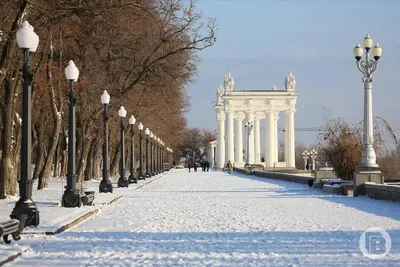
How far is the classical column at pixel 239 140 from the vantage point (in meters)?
130

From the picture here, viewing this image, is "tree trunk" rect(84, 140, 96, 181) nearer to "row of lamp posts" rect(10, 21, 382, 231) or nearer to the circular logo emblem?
"row of lamp posts" rect(10, 21, 382, 231)

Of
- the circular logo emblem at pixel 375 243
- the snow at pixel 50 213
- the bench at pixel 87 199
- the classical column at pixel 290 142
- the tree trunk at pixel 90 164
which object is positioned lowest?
the circular logo emblem at pixel 375 243

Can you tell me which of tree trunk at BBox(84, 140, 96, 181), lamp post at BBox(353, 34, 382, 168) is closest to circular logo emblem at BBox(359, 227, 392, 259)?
lamp post at BBox(353, 34, 382, 168)

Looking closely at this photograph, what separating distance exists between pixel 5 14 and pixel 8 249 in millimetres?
15321

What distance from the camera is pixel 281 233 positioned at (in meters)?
15.5

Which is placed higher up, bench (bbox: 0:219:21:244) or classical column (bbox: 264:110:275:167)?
classical column (bbox: 264:110:275:167)

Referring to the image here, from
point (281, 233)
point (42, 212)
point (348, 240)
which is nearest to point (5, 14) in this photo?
point (42, 212)

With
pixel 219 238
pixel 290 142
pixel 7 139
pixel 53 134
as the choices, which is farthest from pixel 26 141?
pixel 290 142

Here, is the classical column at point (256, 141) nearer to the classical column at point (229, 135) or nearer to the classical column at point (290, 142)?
the classical column at point (229, 135)

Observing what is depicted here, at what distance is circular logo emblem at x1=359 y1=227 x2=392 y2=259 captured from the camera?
1191 centimetres

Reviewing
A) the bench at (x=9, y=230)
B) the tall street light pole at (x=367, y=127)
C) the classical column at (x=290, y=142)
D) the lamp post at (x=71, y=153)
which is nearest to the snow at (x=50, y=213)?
the lamp post at (x=71, y=153)

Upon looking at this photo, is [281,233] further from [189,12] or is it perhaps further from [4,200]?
[189,12]

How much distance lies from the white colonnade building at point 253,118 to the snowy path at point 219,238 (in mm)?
102950

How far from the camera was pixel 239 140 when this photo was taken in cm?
12975
